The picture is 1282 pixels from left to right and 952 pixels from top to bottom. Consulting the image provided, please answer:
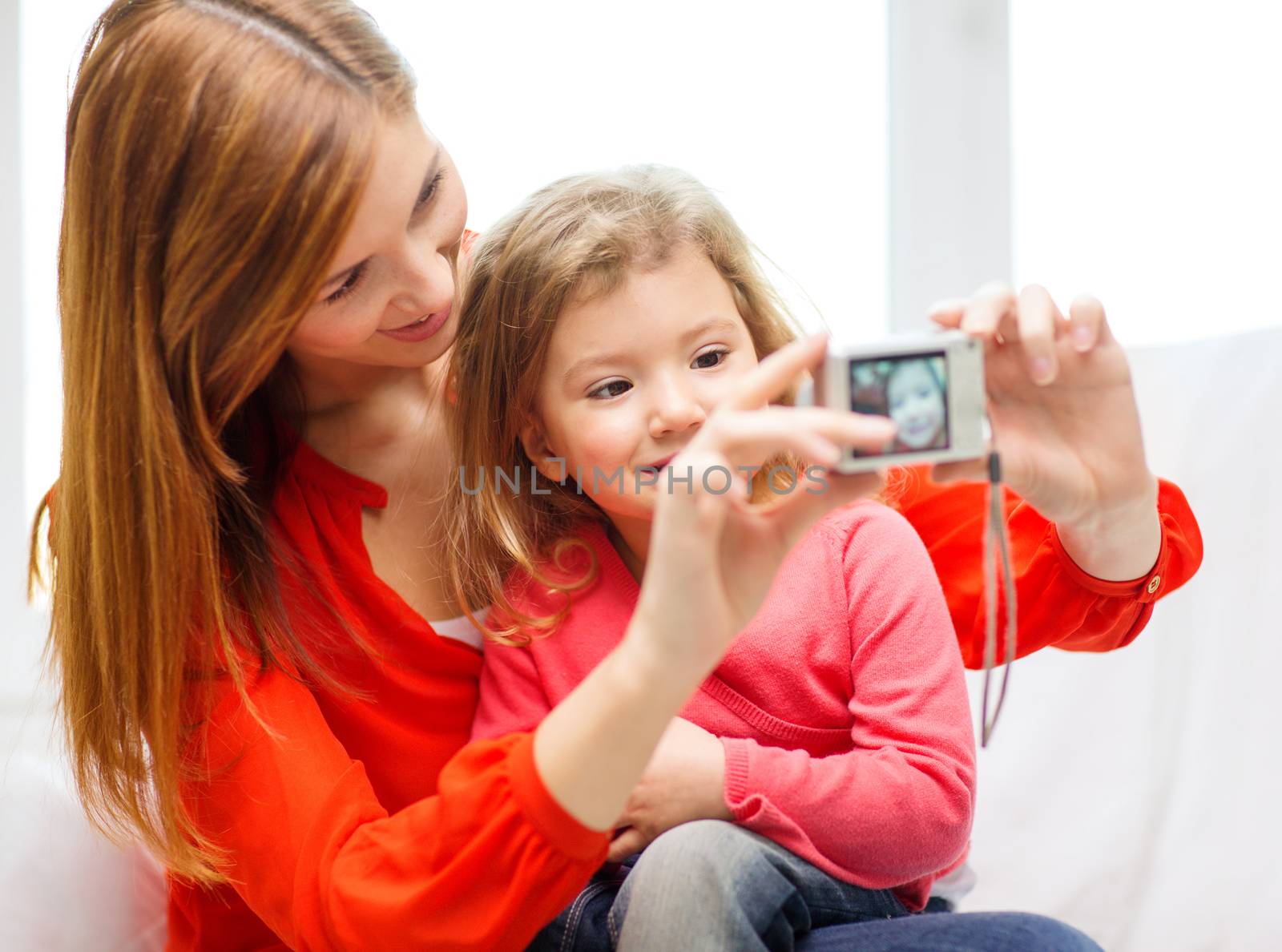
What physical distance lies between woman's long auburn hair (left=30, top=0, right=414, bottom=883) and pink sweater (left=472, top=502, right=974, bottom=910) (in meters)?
0.23

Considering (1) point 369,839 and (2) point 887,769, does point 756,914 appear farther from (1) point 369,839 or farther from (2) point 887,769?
(1) point 369,839

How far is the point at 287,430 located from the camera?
4.16 feet

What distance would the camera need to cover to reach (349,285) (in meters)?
1.04

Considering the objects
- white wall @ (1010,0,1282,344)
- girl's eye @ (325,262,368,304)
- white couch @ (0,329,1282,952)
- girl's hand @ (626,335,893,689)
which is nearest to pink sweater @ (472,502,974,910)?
girl's hand @ (626,335,893,689)

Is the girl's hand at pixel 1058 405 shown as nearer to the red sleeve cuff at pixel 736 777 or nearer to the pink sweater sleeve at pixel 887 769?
the pink sweater sleeve at pixel 887 769

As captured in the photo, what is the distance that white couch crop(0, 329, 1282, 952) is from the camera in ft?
4.73

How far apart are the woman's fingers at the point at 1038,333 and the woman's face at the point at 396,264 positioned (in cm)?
48

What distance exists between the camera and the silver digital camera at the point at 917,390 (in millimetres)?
809

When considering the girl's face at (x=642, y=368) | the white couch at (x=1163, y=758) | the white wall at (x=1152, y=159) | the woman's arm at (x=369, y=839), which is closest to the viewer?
the woman's arm at (x=369, y=839)

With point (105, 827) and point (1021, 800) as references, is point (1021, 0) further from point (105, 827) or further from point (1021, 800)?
point (105, 827)

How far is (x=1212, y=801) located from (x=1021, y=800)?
0.25 meters

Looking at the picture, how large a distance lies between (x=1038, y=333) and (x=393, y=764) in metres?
0.72

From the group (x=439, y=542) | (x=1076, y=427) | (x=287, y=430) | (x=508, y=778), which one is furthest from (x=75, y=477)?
(x=1076, y=427)

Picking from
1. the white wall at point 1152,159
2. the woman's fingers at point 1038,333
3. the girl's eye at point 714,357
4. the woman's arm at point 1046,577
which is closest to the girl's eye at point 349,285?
the girl's eye at point 714,357
